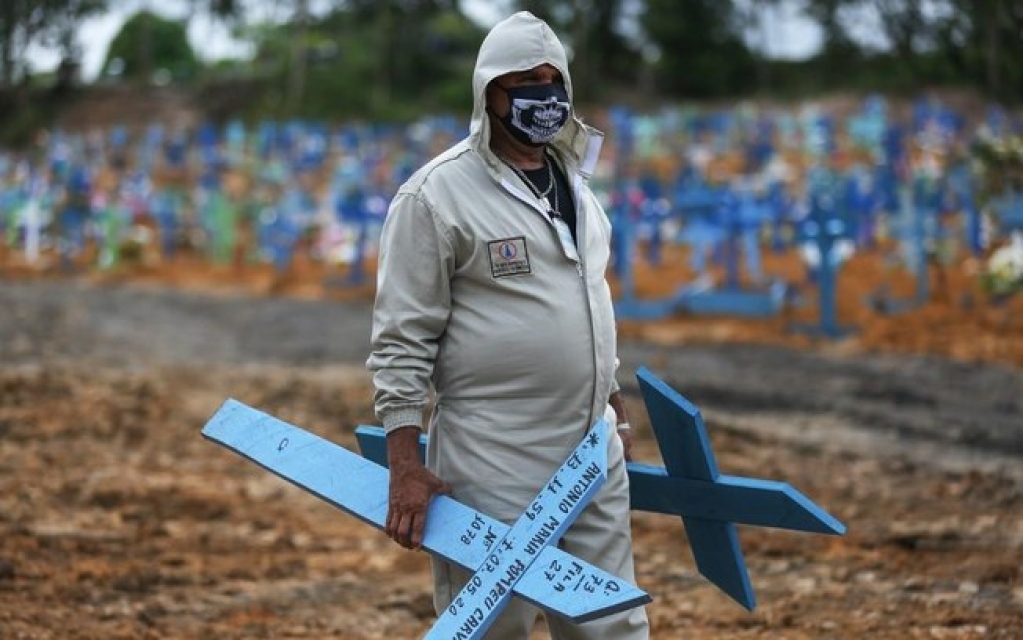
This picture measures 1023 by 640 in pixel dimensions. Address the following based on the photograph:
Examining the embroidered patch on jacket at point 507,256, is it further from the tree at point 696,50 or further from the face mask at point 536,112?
the tree at point 696,50

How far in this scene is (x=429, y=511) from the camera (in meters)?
3.14

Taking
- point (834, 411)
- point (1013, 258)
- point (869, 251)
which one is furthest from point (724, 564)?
point (869, 251)

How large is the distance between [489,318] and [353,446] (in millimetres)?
5794

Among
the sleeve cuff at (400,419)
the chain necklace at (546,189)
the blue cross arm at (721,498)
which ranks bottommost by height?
the blue cross arm at (721,498)

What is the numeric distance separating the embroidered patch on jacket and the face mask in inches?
8.7

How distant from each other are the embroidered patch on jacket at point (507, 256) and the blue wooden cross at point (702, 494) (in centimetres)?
34

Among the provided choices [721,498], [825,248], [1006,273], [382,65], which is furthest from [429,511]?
[382,65]

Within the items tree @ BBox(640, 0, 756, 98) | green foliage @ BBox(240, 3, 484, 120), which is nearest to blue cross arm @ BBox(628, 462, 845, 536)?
green foliage @ BBox(240, 3, 484, 120)

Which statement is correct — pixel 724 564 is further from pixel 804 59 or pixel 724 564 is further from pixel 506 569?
pixel 804 59

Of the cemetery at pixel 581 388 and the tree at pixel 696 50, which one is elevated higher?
the cemetery at pixel 581 388

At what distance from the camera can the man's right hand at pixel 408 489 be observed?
312 centimetres

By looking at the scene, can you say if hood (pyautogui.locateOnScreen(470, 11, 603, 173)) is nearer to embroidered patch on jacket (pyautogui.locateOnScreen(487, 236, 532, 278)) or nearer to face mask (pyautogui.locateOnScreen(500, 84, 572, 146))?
face mask (pyautogui.locateOnScreen(500, 84, 572, 146))

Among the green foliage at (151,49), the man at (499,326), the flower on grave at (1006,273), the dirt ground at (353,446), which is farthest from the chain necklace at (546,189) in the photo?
the green foliage at (151,49)

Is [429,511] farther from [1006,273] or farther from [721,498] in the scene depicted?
[1006,273]
